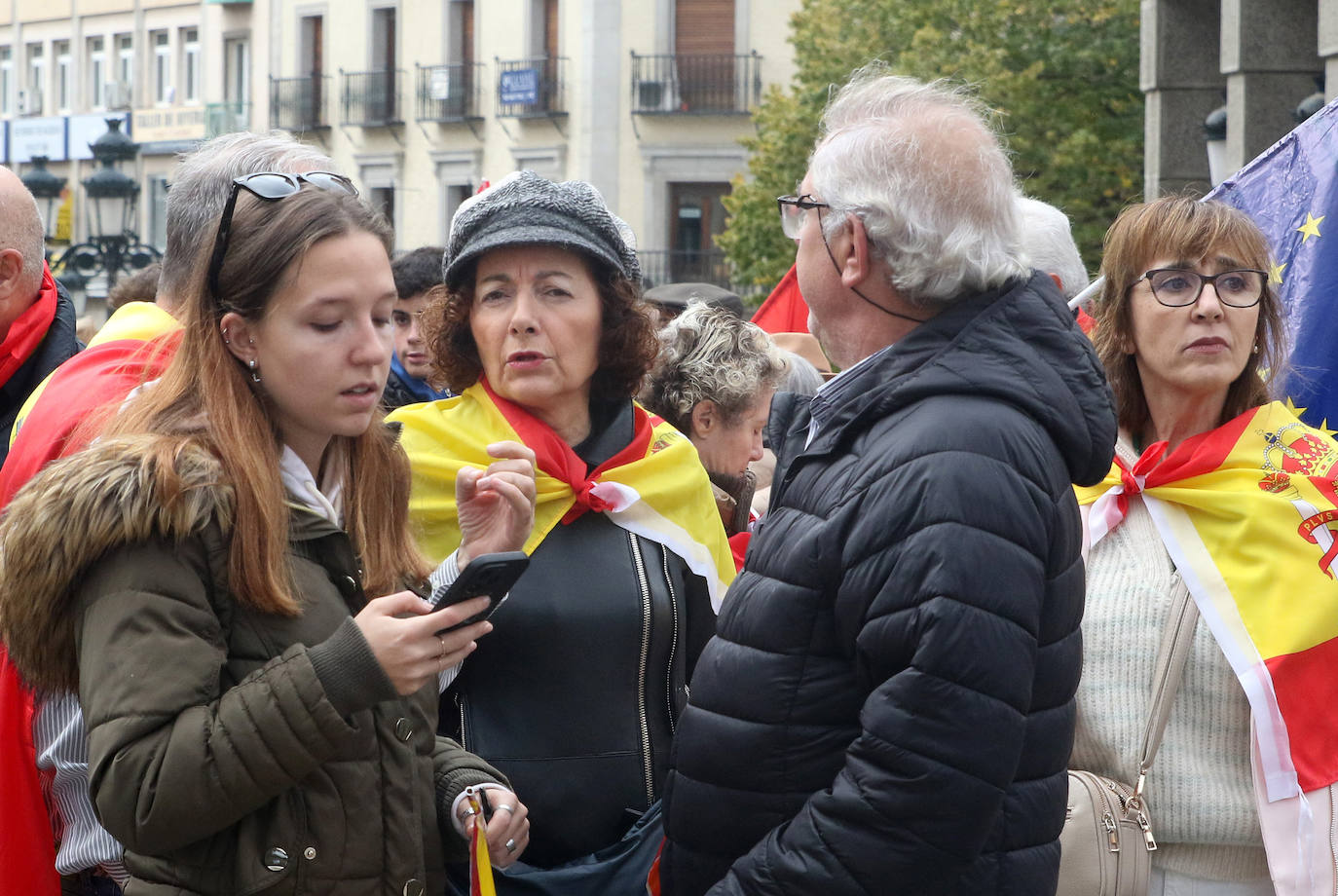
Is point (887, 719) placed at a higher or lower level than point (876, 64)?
lower

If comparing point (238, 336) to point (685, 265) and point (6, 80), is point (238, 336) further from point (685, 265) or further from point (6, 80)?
point (6, 80)

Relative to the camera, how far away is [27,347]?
13.2 feet

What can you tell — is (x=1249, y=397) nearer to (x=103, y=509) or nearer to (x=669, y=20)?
(x=103, y=509)

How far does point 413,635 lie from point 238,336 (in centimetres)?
59

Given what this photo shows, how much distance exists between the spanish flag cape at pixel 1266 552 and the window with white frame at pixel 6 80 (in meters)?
44.2

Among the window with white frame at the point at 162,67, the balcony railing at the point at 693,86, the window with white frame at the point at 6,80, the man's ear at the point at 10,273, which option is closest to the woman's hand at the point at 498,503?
the man's ear at the point at 10,273

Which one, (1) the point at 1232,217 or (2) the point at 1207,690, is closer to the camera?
(2) the point at 1207,690

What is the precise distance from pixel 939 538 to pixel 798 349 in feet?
15.0

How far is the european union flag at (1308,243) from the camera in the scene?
4.18 m

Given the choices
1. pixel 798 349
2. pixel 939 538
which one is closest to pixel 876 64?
pixel 939 538

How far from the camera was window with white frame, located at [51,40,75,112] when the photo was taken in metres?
41.8

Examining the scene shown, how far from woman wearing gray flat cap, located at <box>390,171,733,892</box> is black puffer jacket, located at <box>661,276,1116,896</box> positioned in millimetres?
647

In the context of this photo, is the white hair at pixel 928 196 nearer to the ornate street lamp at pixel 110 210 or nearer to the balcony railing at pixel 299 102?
the ornate street lamp at pixel 110 210

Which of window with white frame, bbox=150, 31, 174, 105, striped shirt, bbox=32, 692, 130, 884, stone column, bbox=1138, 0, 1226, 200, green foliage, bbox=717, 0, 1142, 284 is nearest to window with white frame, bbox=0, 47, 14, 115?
window with white frame, bbox=150, 31, 174, 105
